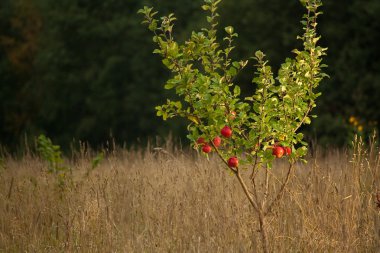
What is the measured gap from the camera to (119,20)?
71.3ft

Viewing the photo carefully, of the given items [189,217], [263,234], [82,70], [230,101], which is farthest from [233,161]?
[82,70]

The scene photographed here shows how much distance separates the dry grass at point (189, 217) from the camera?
550cm

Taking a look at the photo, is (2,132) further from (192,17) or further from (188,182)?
(188,182)

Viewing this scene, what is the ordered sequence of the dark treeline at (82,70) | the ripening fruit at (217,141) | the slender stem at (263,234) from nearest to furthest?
1. the ripening fruit at (217,141)
2. the slender stem at (263,234)
3. the dark treeline at (82,70)

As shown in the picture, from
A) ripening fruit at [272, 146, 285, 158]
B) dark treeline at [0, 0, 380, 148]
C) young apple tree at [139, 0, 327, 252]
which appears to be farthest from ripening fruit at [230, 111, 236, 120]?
dark treeline at [0, 0, 380, 148]

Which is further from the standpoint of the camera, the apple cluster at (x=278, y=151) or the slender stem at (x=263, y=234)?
the slender stem at (x=263, y=234)

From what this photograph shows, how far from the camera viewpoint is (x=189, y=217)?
20.4 ft

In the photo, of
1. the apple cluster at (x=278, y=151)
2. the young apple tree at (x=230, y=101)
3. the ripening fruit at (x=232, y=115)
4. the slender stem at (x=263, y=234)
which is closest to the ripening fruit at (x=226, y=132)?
the young apple tree at (x=230, y=101)

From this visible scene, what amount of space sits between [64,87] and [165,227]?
657 inches

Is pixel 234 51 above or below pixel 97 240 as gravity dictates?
above

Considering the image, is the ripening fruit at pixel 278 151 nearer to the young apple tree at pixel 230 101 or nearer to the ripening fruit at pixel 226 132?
the young apple tree at pixel 230 101

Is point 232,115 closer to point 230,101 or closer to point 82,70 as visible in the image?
point 230,101

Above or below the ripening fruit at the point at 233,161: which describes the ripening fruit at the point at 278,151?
above

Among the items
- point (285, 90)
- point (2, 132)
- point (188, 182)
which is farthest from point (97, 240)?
point (2, 132)
